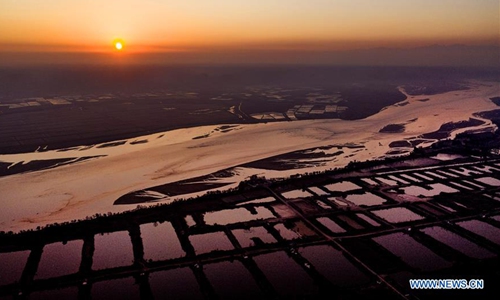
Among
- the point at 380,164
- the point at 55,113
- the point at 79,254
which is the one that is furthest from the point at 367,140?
the point at 55,113

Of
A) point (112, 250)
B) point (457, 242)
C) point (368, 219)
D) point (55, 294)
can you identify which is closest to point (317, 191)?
point (368, 219)

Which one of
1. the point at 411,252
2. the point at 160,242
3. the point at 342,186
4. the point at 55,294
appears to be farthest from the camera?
the point at 342,186

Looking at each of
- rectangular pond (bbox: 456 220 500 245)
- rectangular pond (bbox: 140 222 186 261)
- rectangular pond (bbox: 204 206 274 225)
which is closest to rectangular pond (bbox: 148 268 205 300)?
rectangular pond (bbox: 140 222 186 261)

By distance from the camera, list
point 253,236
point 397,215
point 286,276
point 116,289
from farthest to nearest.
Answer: point 397,215, point 253,236, point 286,276, point 116,289

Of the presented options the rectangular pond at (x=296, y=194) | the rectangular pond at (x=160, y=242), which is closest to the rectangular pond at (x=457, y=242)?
the rectangular pond at (x=296, y=194)

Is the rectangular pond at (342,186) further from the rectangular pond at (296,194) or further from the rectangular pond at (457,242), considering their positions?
the rectangular pond at (457,242)

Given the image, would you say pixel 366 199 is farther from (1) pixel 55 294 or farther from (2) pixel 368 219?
(1) pixel 55 294

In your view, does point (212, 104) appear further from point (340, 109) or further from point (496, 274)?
point (496, 274)

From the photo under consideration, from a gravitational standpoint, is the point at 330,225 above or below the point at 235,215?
below

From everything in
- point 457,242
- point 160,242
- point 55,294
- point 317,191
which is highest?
point 55,294
